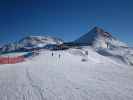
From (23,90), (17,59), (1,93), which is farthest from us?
(17,59)

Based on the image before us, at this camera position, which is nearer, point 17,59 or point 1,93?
point 1,93

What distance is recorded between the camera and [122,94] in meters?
6.45

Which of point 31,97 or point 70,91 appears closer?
point 31,97

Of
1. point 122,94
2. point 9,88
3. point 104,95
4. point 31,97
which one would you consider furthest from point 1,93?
point 122,94

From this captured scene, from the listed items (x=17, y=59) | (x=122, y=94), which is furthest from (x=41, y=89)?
(x=17, y=59)

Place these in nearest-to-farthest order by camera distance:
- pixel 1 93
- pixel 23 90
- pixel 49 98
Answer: pixel 49 98 < pixel 1 93 < pixel 23 90

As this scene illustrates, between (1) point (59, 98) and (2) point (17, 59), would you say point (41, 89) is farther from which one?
(2) point (17, 59)

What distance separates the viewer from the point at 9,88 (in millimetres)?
7559

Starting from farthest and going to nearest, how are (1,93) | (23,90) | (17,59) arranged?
(17,59), (23,90), (1,93)

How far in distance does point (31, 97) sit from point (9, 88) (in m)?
2.14

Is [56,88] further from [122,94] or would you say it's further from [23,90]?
[122,94]

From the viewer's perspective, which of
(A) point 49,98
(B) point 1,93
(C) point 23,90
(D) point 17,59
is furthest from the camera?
(D) point 17,59

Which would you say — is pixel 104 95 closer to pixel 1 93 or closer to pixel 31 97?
pixel 31 97

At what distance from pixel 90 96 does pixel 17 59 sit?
19318 millimetres
